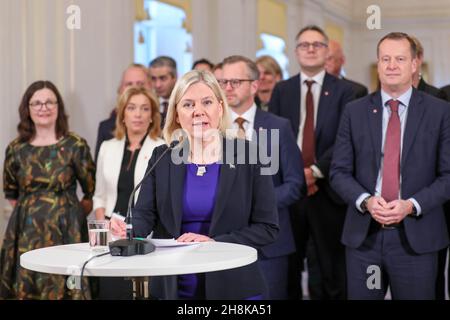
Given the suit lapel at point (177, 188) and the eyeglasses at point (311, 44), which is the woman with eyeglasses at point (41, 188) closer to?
the eyeglasses at point (311, 44)

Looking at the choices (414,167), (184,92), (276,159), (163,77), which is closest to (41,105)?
(163,77)

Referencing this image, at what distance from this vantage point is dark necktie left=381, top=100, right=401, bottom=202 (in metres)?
4.13

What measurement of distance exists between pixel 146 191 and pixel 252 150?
46 cm

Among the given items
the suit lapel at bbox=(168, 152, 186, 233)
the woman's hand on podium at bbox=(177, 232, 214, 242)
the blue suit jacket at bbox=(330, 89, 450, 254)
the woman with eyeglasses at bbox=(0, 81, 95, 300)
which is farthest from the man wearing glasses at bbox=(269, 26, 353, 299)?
the woman's hand on podium at bbox=(177, 232, 214, 242)

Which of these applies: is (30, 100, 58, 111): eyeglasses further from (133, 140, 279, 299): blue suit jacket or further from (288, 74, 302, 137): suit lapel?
(133, 140, 279, 299): blue suit jacket

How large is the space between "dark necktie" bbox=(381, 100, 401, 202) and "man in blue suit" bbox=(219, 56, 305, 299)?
0.51 m

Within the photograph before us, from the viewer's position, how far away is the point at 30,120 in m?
5.09

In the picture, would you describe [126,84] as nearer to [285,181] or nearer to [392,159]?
[285,181]

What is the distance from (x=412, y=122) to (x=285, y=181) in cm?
75

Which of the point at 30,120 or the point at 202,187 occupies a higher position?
the point at 30,120

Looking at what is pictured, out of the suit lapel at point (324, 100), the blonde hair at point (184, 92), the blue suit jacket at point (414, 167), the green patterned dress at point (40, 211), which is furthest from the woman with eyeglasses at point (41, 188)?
the blonde hair at point (184, 92)

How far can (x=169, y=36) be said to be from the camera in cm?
882

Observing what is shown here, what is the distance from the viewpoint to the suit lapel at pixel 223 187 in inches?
126
